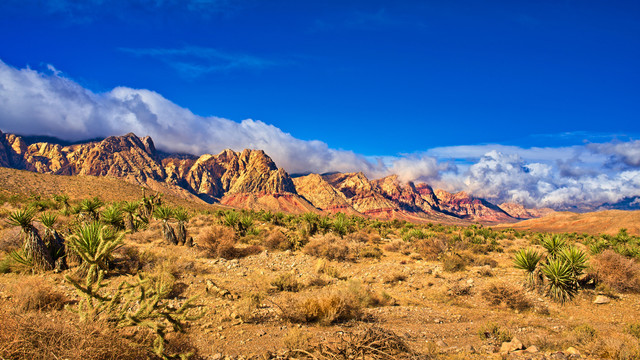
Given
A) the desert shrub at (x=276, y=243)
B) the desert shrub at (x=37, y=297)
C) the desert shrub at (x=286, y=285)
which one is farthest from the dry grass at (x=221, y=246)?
the desert shrub at (x=37, y=297)

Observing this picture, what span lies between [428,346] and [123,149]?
221m

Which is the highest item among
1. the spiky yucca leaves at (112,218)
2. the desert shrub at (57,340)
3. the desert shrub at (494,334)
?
the spiky yucca leaves at (112,218)

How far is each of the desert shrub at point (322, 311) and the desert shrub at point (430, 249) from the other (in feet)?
37.3

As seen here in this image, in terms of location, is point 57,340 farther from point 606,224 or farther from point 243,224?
point 606,224

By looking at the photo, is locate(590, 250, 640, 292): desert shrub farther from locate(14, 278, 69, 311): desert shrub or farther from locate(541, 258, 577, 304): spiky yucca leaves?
locate(14, 278, 69, 311): desert shrub

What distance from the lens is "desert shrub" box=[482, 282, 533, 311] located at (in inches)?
424

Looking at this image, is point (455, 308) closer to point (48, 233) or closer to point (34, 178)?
point (48, 233)

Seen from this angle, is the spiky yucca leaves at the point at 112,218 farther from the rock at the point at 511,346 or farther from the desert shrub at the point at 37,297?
the rock at the point at 511,346

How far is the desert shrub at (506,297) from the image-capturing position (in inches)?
424

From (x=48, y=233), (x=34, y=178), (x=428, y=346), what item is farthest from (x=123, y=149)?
(x=428, y=346)

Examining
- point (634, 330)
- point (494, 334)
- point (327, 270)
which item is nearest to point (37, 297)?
point (327, 270)

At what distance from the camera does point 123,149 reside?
18850 centimetres

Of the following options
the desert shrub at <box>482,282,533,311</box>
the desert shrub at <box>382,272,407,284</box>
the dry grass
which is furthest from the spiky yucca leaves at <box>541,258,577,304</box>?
the dry grass

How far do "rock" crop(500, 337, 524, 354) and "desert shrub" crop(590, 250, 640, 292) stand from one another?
27.9 feet
